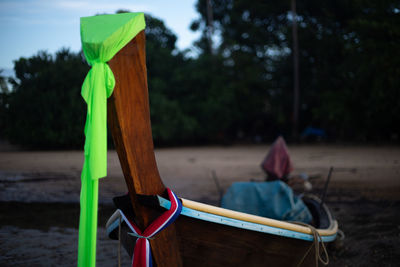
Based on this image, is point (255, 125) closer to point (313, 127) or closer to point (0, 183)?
point (313, 127)

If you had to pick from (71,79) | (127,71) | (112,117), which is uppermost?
(71,79)

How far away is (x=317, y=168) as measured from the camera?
33.0 feet

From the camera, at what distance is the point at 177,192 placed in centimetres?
755

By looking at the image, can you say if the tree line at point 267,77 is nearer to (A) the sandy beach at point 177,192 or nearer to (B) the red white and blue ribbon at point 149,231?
(A) the sandy beach at point 177,192

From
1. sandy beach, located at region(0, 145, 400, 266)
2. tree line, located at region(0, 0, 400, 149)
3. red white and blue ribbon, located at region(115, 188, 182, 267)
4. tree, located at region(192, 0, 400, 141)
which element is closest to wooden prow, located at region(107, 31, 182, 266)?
red white and blue ribbon, located at region(115, 188, 182, 267)

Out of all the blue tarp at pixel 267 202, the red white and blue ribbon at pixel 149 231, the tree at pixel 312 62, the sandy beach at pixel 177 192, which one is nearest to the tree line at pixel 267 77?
the tree at pixel 312 62

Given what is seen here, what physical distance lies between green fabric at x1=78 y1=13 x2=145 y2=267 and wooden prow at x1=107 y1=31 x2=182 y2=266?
93mm

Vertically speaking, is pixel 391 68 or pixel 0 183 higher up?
pixel 391 68

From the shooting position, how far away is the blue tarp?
12.1 ft

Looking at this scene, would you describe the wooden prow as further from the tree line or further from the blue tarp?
the tree line

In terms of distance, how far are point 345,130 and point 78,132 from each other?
45.1ft

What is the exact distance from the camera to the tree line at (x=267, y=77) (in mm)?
13359

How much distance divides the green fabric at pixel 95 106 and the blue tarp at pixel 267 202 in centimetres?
212

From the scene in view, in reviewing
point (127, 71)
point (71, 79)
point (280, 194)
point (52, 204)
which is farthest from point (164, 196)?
point (71, 79)
